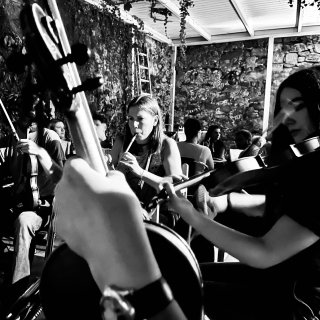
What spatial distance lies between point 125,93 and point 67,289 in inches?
253

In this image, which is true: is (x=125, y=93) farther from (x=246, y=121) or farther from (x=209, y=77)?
(x=246, y=121)

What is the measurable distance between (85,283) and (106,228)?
311 mm

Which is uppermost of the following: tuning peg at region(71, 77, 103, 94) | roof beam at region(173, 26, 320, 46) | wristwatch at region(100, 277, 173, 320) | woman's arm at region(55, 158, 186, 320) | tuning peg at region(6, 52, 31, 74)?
roof beam at region(173, 26, 320, 46)

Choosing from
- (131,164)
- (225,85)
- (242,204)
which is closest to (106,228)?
(242,204)

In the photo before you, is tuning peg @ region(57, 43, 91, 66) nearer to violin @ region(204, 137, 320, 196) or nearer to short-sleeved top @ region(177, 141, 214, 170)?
violin @ region(204, 137, 320, 196)

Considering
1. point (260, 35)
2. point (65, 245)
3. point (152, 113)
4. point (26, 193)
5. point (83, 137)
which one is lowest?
point (26, 193)

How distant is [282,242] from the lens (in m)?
0.87

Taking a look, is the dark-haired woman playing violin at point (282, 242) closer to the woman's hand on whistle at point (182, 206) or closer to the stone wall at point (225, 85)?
the woman's hand on whistle at point (182, 206)

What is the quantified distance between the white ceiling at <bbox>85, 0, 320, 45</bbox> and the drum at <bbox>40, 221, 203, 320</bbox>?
17.6 feet

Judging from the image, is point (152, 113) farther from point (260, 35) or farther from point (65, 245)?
point (260, 35)

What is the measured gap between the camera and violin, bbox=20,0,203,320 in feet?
2.22

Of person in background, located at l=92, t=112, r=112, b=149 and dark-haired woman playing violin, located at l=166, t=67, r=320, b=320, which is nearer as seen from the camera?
dark-haired woman playing violin, located at l=166, t=67, r=320, b=320

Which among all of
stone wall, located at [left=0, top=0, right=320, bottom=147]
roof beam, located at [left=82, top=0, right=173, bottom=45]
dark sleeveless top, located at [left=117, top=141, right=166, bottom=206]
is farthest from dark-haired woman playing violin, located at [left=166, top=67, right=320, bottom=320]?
roof beam, located at [left=82, top=0, right=173, bottom=45]

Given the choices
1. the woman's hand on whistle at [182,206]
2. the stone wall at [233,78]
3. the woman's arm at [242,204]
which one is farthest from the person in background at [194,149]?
the stone wall at [233,78]
